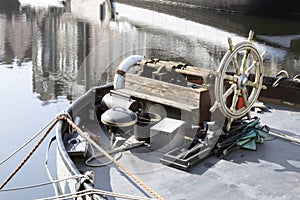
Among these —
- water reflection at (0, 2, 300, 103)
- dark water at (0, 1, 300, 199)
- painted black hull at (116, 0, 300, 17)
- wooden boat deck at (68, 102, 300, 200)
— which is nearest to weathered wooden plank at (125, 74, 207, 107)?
wooden boat deck at (68, 102, 300, 200)

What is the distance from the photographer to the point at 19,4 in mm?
33312

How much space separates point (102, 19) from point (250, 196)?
2447 cm

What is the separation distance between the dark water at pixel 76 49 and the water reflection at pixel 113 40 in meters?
0.04

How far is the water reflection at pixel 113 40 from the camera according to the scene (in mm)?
15039

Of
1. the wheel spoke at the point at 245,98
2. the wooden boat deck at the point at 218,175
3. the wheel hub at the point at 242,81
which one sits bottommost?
the wooden boat deck at the point at 218,175

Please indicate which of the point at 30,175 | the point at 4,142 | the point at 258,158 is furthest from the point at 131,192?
the point at 4,142

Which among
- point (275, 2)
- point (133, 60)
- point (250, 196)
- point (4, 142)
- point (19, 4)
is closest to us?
point (250, 196)

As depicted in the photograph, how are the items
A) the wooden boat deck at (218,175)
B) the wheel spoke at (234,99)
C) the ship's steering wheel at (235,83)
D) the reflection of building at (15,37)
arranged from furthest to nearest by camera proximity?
the reflection of building at (15,37), the wheel spoke at (234,99), the ship's steering wheel at (235,83), the wooden boat deck at (218,175)

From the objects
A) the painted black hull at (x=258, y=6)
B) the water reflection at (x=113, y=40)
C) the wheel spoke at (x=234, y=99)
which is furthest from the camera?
the painted black hull at (x=258, y=6)

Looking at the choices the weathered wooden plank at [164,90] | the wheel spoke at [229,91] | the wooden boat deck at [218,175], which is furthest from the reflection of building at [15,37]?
the wheel spoke at [229,91]

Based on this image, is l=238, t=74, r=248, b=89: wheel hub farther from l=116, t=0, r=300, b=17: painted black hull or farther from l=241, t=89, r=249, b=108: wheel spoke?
l=116, t=0, r=300, b=17: painted black hull

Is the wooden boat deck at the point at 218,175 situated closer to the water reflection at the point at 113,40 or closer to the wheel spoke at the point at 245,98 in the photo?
the wheel spoke at the point at 245,98

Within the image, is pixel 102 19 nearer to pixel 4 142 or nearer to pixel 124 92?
pixel 4 142

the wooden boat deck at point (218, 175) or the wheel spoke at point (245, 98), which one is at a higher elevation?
the wheel spoke at point (245, 98)
